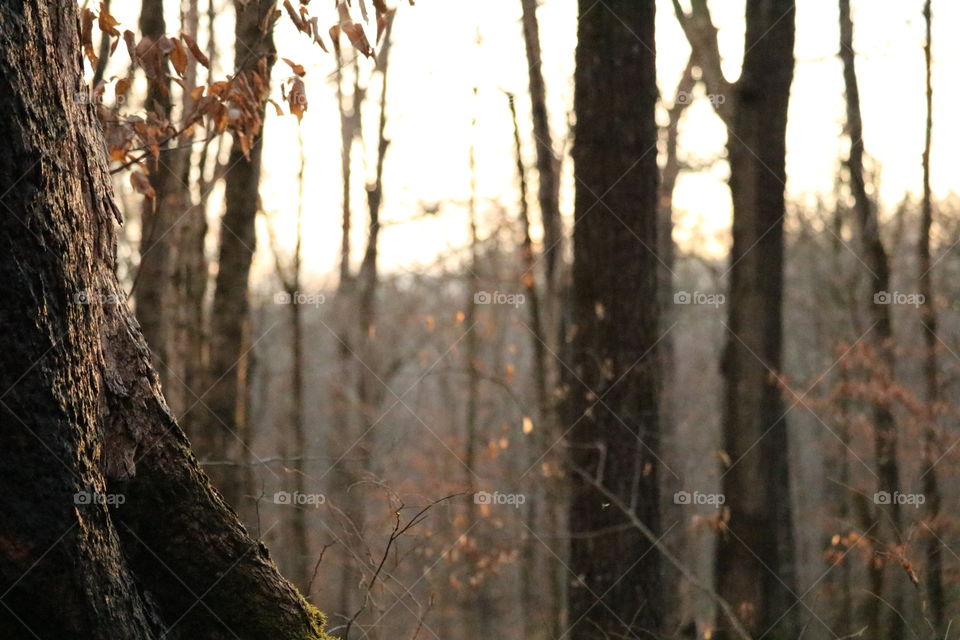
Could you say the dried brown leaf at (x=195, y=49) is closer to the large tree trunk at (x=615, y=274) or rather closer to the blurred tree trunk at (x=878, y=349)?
the large tree trunk at (x=615, y=274)

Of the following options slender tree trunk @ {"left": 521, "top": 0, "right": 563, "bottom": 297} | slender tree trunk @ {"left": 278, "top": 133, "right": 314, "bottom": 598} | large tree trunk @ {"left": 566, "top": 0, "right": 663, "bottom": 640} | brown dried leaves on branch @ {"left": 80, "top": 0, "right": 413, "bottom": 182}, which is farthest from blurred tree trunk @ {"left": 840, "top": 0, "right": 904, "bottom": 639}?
brown dried leaves on branch @ {"left": 80, "top": 0, "right": 413, "bottom": 182}

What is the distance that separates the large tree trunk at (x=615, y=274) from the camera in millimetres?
5852

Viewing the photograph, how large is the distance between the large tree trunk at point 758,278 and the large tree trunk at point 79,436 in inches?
200

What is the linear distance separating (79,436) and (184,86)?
2389mm

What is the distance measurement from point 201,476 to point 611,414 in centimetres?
312

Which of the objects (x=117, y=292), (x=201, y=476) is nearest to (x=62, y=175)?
(x=117, y=292)

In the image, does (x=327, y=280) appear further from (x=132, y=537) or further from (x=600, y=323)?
(x=132, y=537)

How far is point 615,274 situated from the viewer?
5895 millimetres

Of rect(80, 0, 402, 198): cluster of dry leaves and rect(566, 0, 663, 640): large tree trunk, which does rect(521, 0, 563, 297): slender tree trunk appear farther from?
rect(80, 0, 402, 198): cluster of dry leaves

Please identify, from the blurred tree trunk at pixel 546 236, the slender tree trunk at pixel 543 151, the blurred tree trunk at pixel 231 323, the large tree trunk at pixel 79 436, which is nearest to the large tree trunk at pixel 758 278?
the blurred tree trunk at pixel 546 236

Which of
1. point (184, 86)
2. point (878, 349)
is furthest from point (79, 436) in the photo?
point (878, 349)

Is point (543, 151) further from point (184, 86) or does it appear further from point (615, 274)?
point (184, 86)

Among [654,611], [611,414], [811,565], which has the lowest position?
[811,565]

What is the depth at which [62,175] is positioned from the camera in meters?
2.81
